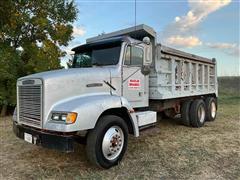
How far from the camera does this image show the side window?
562 cm

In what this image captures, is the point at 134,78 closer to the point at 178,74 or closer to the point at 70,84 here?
the point at 70,84

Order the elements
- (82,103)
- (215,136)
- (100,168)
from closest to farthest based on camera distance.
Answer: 1. (82,103)
2. (100,168)
3. (215,136)

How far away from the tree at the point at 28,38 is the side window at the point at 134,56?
678 cm

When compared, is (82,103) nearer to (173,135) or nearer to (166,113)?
(173,135)

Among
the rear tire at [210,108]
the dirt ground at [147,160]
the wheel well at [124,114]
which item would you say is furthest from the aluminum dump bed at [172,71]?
the wheel well at [124,114]

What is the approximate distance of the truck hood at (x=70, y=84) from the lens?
4.38 metres

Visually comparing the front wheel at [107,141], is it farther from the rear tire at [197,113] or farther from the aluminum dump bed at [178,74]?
the rear tire at [197,113]

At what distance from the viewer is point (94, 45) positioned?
5.90 metres

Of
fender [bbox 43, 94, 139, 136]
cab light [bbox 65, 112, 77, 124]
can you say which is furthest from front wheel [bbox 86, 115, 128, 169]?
cab light [bbox 65, 112, 77, 124]

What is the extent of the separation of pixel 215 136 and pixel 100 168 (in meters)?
4.03

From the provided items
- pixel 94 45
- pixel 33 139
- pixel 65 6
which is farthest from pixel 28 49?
pixel 33 139

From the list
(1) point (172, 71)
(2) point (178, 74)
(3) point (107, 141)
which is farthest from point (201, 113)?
(3) point (107, 141)

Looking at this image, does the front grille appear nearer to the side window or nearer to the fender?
the fender

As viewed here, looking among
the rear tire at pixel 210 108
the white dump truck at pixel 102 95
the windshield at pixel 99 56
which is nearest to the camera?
the white dump truck at pixel 102 95
